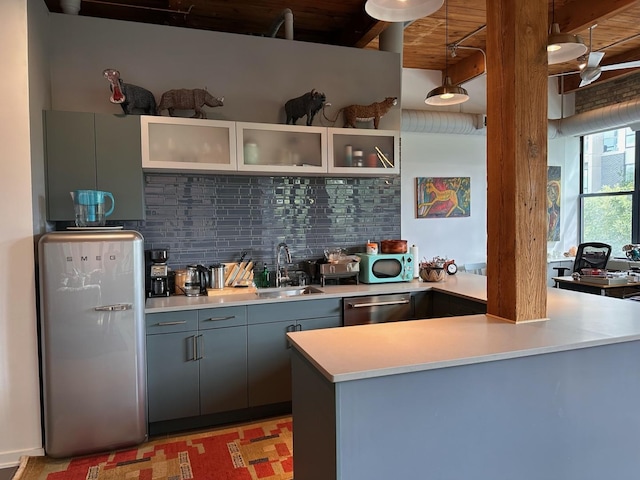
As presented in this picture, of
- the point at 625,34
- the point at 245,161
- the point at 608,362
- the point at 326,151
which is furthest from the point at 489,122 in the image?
the point at 625,34

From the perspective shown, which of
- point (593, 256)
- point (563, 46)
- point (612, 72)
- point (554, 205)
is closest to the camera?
point (563, 46)

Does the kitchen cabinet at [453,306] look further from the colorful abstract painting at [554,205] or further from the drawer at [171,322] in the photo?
the colorful abstract painting at [554,205]

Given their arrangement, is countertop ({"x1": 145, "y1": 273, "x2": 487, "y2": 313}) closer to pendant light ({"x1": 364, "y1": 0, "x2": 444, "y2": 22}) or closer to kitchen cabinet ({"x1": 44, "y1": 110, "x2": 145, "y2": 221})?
kitchen cabinet ({"x1": 44, "y1": 110, "x2": 145, "y2": 221})

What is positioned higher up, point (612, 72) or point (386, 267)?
point (612, 72)

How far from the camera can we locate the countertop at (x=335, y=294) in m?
3.02

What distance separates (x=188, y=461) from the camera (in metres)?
2.69

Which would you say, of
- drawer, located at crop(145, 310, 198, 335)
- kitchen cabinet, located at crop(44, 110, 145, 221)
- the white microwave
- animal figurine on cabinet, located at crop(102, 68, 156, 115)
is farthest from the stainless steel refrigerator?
the white microwave

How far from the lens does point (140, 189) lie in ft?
10.3

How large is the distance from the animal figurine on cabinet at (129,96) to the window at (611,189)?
630 cm

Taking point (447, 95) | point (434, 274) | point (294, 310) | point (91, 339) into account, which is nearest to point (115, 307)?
point (91, 339)

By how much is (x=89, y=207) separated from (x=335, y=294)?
181 centimetres

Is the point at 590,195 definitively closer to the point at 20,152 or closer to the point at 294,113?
the point at 294,113

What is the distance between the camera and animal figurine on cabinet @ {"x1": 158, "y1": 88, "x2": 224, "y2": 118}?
3.27 meters

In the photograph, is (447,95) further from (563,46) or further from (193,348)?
(193,348)
